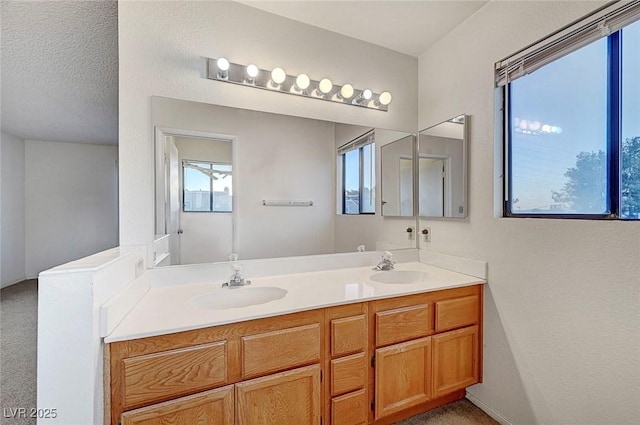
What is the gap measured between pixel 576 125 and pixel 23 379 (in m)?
3.84

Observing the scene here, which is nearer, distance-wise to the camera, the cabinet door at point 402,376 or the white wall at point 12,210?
the cabinet door at point 402,376

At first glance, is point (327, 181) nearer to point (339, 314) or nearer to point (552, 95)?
point (339, 314)

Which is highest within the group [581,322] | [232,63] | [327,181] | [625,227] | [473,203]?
[232,63]

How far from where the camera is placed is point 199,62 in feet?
5.16

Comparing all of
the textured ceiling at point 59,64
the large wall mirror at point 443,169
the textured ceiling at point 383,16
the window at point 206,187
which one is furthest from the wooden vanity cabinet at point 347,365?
the textured ceiling at point 59,64

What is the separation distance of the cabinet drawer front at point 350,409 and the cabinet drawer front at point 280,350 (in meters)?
0.26

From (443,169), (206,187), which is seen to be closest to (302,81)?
(206,187)

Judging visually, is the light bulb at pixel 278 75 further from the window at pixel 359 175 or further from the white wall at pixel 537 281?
the white wall at pixel 537 281

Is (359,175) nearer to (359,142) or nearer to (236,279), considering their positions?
(359,142)

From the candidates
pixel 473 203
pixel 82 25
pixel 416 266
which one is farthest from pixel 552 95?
pixel 82 25

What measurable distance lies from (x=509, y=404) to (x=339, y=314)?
119 cm

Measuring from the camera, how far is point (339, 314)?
1311 mm

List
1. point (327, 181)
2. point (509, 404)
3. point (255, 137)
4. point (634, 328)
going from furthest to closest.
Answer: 1. point (327, 181)
2. point (255, 137)
3. point (509, 404)
4. point (634, 328)

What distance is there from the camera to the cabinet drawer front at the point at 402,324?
55.4 inches
